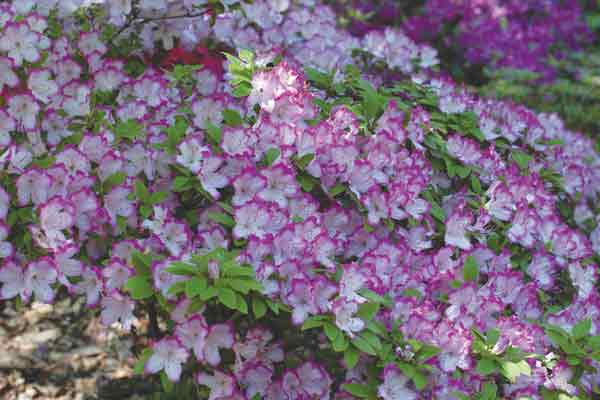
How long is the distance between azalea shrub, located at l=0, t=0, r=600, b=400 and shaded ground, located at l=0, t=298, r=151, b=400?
2.76 ft

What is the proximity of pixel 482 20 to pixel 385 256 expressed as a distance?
378 cm

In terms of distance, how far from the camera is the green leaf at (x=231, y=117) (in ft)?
5.81

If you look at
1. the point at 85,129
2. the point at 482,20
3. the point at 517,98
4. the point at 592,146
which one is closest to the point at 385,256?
the point at 85,129

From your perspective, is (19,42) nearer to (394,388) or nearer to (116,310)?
(116,310)

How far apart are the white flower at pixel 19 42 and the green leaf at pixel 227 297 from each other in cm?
98

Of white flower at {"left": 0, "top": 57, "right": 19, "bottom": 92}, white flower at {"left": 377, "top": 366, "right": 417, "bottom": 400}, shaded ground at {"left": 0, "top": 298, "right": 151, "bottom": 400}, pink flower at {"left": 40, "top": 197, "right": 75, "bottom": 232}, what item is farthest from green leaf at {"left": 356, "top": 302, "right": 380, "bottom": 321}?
shaded ground at {"left": 0, "top": 298, "right": 151, "bottom": 400}

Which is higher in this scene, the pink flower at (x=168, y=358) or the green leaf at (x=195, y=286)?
the green leaf at (x=195, y=286)

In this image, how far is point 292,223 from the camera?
1.61 m

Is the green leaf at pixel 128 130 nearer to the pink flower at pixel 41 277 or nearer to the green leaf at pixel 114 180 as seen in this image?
the green leaf at pixel 114 180

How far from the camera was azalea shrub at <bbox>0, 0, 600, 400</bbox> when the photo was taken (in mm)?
1551

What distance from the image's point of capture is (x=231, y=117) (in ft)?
5.82

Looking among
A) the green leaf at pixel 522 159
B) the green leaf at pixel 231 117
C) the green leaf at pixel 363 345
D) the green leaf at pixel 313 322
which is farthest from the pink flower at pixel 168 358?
the green leaf at pixel 522 159

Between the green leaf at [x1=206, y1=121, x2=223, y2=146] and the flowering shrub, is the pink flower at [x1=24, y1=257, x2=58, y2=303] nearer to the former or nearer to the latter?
the green leaf at [x1=206, y1=121, x2=223, y2=146]

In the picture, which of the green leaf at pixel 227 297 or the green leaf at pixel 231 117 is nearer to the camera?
the green leaf at pixel 227 297
